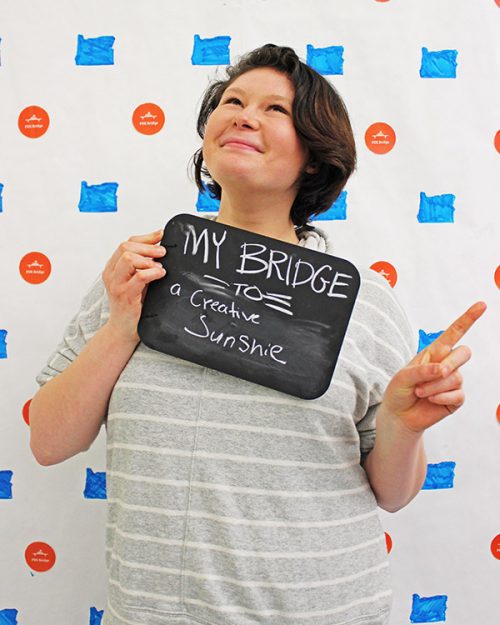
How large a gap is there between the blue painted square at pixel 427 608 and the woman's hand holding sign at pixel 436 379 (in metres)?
0.86

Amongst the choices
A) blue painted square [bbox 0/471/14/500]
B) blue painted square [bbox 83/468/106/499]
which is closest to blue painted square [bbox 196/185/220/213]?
blue painted square [bbox 83/468/106/499]

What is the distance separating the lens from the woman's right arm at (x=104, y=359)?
0.89 meters

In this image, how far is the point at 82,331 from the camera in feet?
3.27

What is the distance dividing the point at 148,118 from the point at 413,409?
0.94m

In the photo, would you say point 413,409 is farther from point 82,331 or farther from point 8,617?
point 8,617

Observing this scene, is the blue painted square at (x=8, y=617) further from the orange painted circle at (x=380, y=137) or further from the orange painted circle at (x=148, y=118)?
the orange painted circle at (x=380, y=137)

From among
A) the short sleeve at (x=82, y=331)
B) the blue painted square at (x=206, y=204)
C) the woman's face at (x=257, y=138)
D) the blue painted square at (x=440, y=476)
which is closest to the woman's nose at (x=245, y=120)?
the woman's face at (x=257, y=138)

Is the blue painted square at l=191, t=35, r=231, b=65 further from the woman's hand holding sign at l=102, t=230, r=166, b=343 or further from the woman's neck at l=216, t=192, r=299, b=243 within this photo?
the woman's hand holding sign at l=102, t=230, r=166, b=343

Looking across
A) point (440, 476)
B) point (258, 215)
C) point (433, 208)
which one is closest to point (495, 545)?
point (440, 476)

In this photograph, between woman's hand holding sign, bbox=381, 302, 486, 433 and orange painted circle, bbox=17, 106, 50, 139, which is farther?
orange painted circle, bbox=17, 106, 50, 139

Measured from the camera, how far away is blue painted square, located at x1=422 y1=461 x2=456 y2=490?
4.83 ft

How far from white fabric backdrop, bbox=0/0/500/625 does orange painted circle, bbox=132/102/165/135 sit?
0.01 m

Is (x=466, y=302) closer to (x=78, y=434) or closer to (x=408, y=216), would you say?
(x=408, y=216)

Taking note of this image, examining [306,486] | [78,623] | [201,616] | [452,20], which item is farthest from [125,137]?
[78,623]
